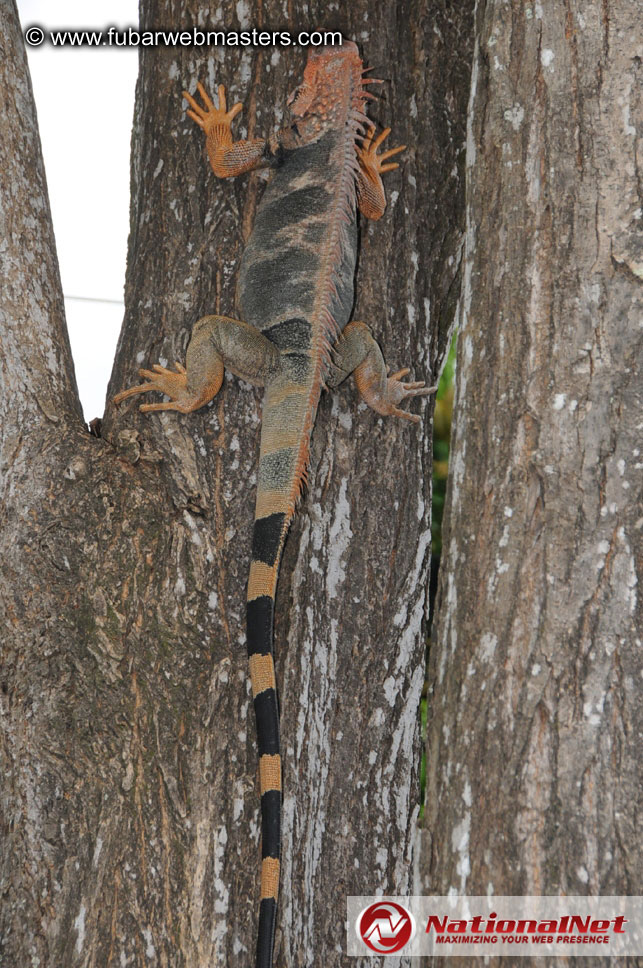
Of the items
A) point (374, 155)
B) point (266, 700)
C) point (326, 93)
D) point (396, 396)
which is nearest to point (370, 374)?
point (396, 396)

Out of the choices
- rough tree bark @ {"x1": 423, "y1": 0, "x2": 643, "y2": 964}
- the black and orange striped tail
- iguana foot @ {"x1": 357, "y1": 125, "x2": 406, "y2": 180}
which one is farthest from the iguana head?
the black and orange striped tail

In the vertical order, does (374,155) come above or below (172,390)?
above

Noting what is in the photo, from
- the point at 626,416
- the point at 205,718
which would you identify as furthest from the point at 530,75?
the point at 205,718

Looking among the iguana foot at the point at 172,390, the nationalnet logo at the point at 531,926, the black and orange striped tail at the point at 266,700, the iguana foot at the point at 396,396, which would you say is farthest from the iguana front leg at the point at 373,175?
the nationalnet logo at the point at 531,926

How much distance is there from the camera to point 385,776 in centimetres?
265

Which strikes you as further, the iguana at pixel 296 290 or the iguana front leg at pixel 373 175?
the iguana front leg at pixel 373 175

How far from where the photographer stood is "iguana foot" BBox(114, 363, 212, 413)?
2795 mm

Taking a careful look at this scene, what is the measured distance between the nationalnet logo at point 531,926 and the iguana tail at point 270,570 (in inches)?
19.2

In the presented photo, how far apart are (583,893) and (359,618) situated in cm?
105

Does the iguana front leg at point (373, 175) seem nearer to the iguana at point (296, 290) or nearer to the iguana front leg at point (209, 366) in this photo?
the iguana at point (296, 290)

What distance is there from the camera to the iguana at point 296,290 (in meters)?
2.78

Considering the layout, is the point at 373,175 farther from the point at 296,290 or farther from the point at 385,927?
the point at 385,927

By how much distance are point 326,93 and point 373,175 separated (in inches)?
13.0

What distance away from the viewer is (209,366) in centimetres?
283
